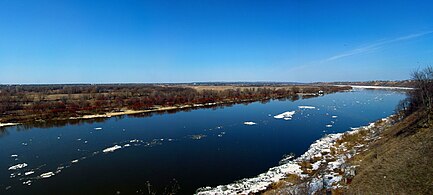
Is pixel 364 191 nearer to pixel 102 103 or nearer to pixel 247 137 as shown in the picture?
pixel 247 137

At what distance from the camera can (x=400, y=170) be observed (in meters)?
11.8

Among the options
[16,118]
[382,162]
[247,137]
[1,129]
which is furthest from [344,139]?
[16,118]

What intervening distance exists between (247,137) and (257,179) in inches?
458

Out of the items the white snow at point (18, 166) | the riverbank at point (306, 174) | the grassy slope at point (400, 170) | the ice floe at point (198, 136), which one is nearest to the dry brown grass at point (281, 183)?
the riverbank at point (306, 174)

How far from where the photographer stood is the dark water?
616 inches

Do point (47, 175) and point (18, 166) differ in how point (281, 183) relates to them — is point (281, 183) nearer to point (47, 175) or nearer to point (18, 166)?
point (47, 175)

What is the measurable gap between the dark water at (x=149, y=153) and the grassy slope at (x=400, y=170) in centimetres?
638

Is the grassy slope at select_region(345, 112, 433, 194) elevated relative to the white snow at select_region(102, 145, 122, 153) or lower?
elevated

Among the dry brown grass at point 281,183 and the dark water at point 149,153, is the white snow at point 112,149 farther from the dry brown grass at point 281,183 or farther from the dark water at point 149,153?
the dry brown grass at point 281,183

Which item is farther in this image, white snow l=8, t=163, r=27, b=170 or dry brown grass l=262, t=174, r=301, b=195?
white snow l=8, t=163, r=27, b=170

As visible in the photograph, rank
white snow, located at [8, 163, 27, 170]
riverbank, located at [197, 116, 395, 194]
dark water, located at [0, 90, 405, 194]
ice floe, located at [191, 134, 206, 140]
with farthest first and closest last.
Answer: ice floe, located at [191, 134, 206, 140]
white snow, located at [8, 163, 27, 170]
dark water, located at [0, 90, 405, 194]
riverbank, located at [197, 116, 395, 194]

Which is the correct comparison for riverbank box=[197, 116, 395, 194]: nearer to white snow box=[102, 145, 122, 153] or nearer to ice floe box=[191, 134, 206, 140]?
ice floe box=[191, 134, 206, 140]

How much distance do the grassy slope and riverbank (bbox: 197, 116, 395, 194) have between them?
1115 mm

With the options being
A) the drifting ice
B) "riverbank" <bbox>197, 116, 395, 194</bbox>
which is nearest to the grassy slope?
"riverbank" <bbox>197, 116, 395, 194</bbox>
